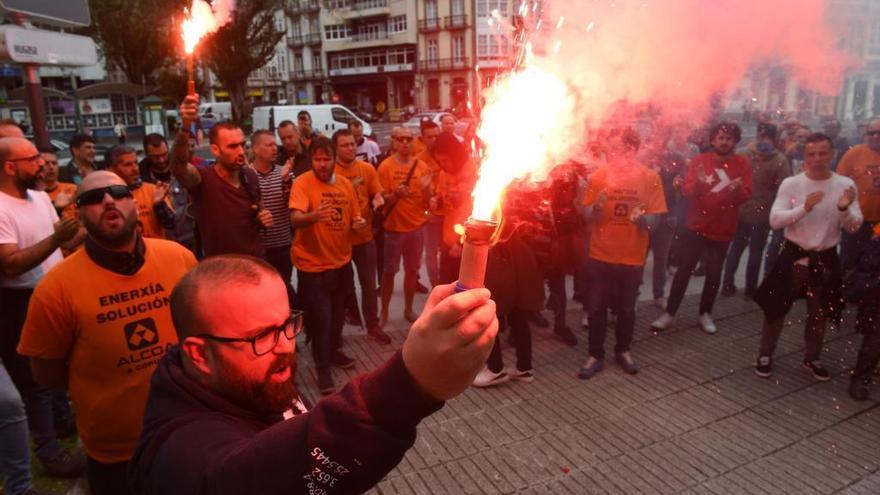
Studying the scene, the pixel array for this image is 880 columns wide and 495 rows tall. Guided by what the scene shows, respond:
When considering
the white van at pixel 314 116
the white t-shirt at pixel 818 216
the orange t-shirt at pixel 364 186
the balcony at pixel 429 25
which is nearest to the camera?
the white t-shirt at pixel 818 216

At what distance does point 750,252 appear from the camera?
23.6 ft

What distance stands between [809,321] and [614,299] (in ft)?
5.97

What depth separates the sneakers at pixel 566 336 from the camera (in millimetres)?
6020

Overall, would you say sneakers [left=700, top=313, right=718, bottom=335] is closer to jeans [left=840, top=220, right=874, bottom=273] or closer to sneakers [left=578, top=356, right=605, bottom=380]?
sneakers [left=578, top=356, right=605, bottom=380]

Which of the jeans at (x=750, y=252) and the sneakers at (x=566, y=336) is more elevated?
the jeans at (x=750, y=252)

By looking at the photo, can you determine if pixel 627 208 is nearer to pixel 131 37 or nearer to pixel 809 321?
pixel 809 321

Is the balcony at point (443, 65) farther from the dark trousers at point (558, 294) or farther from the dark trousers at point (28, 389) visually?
the dark trousers at point (28, 389)

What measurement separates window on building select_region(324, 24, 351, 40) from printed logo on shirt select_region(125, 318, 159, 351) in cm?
6222

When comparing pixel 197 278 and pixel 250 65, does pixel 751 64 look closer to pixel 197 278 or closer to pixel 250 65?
pixel 197 278

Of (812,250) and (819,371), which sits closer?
(812,250)

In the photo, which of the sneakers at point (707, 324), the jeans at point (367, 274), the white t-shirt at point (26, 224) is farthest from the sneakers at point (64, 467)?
the sneakers at point (707, 324)

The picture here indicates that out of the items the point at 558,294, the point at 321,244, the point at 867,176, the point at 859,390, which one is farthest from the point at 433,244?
the point at 867,176

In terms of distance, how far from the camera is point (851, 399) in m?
4.75

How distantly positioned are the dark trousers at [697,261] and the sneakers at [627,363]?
1.32m
